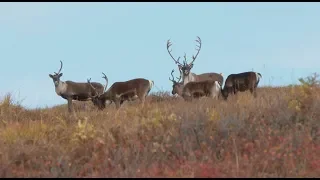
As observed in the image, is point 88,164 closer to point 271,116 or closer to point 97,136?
point 97,136

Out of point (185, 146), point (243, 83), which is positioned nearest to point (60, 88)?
point (243, 83)

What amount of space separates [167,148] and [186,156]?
0.34 m

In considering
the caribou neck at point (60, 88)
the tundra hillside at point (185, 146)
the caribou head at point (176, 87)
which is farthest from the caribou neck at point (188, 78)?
the tundra hillside at point (185, 146)

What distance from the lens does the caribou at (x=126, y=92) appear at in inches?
830

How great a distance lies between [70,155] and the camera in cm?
728

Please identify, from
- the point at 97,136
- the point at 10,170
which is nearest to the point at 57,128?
the point at 97,136

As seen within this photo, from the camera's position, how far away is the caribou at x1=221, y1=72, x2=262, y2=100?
19250mm

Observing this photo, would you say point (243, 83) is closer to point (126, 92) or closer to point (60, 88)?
point (126, 92)

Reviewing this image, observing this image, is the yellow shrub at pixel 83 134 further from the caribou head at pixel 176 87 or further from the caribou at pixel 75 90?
the caribou at pixel 75 90

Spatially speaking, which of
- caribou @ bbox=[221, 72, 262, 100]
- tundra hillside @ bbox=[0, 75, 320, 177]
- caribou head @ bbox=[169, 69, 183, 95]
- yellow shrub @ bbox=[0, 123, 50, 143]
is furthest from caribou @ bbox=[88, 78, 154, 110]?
tundra hillside @ bbox=[0, 75, 320, 177]

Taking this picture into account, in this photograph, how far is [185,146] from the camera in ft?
23.1

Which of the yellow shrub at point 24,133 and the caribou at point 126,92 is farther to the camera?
the caribou at point 126,92

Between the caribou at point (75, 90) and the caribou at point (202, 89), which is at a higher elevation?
the caribou at point (75, 90)

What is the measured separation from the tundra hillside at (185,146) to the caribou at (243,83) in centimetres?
1013
